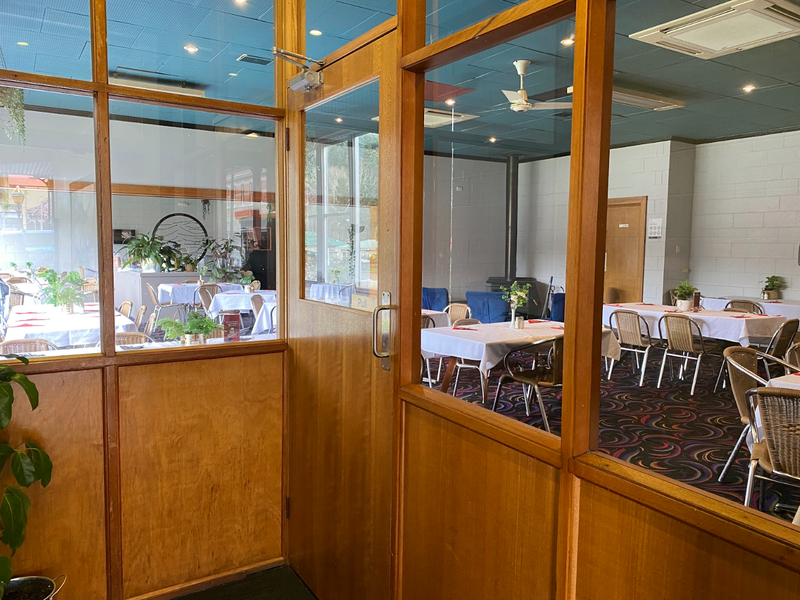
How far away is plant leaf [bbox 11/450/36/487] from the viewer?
2139 mm

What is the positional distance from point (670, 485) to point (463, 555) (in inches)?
31.1

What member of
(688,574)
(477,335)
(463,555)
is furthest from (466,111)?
(688,574)

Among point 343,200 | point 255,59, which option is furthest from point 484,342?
point 255,59

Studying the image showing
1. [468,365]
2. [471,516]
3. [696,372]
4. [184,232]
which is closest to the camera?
[471,516]

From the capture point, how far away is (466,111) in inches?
172

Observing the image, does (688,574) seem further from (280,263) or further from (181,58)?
(181,58)

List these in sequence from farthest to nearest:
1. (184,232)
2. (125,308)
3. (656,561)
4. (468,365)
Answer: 1. (468,365)
2. (184,232)
3. (125,308)
4. (656,561)

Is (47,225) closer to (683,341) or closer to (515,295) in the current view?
(515,295)

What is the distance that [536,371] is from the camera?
3125 millimetres

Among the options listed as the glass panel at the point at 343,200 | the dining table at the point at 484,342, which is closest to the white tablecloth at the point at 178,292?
the glass panel at the point at 343,200

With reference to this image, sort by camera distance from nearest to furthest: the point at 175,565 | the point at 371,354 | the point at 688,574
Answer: the point at 688,574, the point at 371,354, the point at 175,565

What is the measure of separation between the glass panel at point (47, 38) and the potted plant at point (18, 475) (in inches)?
43.7

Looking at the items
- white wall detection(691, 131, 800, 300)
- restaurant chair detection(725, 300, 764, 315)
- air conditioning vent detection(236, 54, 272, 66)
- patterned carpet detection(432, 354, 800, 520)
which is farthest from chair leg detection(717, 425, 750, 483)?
restaurant chair detection(725, 300, 764, 315)

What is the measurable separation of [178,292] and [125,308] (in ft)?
0.79
